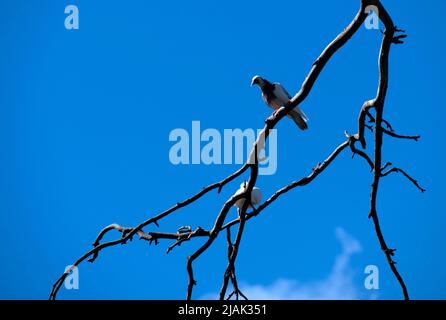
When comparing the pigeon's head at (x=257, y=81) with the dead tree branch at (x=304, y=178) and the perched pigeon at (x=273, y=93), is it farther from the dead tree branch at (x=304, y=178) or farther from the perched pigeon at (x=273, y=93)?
the dead tree branch at (x=304, y=178)

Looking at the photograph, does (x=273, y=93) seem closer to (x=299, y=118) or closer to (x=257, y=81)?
(x=257, y=81)

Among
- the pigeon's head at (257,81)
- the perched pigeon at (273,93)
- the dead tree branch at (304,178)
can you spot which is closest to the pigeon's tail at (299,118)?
the perched pigeon at (273,93)

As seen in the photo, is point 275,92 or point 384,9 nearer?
point 384,9

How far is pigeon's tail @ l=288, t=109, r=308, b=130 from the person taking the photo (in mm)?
6180

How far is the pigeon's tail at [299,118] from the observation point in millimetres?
6180

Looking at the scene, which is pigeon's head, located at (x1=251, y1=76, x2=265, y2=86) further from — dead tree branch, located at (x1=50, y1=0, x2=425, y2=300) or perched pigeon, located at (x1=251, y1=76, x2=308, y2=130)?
dead tree branch, located at (x1=50, y1=0, x2=425, y2=300)

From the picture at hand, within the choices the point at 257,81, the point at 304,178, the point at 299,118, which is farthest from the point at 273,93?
the point at 304,178

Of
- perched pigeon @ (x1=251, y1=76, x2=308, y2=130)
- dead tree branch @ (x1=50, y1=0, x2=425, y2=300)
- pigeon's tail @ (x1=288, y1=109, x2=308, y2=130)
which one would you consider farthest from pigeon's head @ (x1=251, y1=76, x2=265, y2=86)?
dead tree branch @ (x1=50, y1=0, x2=425, y2=300)
